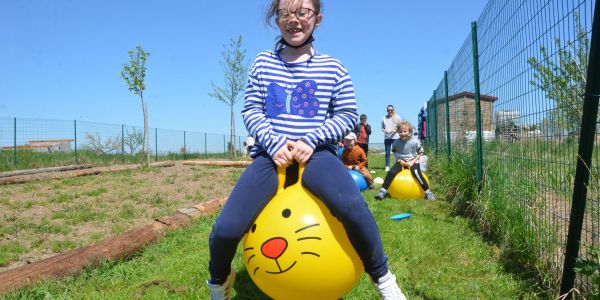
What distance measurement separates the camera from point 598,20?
246 centimetres

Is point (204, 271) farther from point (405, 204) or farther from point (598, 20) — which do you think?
point (405, 204)

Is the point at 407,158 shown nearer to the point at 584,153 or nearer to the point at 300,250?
the point at 584,153

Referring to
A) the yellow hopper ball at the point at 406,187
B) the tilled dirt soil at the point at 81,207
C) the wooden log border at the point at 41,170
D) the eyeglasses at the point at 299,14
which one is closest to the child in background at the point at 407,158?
the yellow hopper ball at the point at 406,187

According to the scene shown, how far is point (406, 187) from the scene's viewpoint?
26.0 feet

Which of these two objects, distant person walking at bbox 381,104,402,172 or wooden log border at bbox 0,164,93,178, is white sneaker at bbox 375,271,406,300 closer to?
distant person walking at bbox 381,104,402,172

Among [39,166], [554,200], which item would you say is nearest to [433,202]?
[554,200]

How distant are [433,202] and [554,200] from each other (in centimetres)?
393

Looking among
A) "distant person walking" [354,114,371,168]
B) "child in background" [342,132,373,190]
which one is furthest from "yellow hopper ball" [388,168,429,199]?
"distant person walking" [354,114,371,168]

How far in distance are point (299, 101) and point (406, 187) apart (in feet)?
18.0

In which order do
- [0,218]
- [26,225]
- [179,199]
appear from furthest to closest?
[179,199] < [0,218] < [26,225]

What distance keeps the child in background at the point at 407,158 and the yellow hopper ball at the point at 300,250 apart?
5.57 metres

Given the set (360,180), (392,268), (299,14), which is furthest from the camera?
(360,180)

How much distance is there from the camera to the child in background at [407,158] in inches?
311

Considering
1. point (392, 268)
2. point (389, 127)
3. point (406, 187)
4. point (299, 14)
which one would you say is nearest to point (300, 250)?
point (299, 14)
